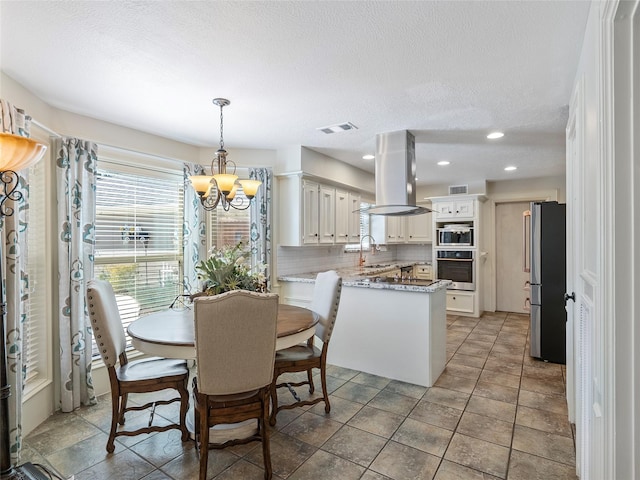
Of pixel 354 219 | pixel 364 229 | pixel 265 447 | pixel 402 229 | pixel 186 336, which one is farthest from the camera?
pixel 402 229

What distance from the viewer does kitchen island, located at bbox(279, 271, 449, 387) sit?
328 cm

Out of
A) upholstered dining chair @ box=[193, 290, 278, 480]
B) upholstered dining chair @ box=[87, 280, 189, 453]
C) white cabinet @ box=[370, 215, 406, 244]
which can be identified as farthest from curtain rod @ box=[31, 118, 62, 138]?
white cabinet @ box=[370, 215, 406, 244]

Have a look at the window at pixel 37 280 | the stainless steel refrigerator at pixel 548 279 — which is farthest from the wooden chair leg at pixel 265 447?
the stainless steel refrigerator at pixel 548 279

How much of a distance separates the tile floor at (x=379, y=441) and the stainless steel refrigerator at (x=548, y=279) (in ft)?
2.05

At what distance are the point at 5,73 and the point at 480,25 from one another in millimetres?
3001

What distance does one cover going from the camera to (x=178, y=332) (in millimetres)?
2270

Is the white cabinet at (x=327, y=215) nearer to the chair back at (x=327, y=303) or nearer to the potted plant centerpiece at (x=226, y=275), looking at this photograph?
the chair back at (x=327, y=303)

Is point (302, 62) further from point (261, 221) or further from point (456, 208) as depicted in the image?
point (456, 208)

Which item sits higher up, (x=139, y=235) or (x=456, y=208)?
(x=456, y=208)

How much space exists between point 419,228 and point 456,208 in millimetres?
956

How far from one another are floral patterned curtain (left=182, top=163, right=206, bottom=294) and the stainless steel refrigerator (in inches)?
153

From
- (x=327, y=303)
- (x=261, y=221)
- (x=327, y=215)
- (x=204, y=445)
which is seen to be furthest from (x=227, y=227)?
(x=204, y=445)

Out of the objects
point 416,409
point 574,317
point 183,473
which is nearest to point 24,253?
point 183,473

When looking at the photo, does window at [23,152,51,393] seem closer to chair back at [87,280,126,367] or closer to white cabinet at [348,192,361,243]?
chair back at [87,280,126,367]
